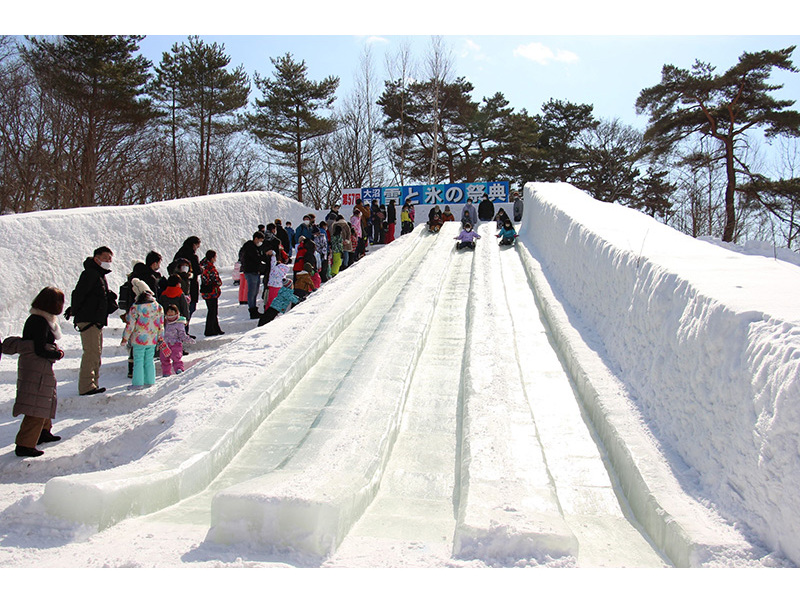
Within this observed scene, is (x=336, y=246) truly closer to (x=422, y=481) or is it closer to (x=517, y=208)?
(x=517, y=208)

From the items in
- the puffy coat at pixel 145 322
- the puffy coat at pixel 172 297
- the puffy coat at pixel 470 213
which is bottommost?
the puffy coat at pixel 145 322

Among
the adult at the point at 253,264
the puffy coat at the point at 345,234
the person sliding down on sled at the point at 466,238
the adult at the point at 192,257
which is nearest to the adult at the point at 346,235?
the puffy coat at the point at 345,234

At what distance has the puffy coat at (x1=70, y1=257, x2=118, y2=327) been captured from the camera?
7.24 meters

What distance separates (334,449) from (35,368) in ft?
9.74

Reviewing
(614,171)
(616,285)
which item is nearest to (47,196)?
(616,285)

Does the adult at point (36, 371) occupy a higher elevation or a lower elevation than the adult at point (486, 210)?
lower

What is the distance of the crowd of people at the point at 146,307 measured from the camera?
226 inches

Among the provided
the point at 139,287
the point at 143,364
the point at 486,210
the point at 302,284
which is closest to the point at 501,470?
the point at 143,364

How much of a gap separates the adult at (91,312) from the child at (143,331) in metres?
0.33

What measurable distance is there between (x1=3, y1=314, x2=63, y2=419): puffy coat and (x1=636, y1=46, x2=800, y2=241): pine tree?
797 inches

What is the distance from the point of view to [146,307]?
7379 millimetres

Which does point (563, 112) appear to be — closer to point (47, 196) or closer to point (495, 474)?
point (47, 196)

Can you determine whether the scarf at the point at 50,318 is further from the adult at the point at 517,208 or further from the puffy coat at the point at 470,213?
the adult at the point at 517,208

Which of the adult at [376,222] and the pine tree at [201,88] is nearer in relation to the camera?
the adult at [376,222]
